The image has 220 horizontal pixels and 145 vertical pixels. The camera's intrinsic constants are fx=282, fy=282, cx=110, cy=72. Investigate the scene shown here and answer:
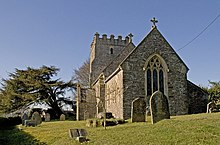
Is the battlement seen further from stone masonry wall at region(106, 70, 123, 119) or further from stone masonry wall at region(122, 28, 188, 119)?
stone masonry wall at region(122, 28, 188, 119)

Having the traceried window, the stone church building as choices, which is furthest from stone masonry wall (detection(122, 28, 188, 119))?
the traceried window

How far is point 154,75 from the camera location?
2447 cm

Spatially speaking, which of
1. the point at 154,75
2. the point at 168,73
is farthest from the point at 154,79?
the point at 168,73

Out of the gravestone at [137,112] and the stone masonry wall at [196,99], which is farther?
the stone masonry wall at [196,99]

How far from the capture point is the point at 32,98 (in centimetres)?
3938

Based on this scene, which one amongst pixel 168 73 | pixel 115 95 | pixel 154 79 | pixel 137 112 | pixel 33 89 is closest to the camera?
pixel 137 112

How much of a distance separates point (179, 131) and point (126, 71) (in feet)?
42.0

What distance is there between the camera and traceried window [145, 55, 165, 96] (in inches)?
945

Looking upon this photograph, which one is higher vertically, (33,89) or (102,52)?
(102,52)

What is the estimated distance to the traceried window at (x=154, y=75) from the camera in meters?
24.0

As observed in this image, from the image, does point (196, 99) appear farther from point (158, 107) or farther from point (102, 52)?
point (102, 52)

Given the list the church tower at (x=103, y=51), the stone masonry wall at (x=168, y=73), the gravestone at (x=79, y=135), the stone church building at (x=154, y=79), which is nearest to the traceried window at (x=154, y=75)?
the stone church building at (x=154, y=79)

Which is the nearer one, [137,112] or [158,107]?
[158,107]

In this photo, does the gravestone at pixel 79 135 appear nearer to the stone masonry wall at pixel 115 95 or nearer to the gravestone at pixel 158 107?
the gravestone at pixel 158 107
